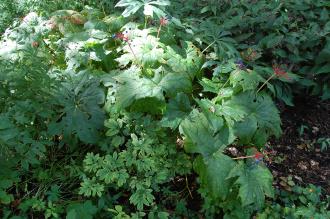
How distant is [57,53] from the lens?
3148 mm

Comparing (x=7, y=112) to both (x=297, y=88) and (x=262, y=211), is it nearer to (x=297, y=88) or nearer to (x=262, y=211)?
(x=262, y=211)

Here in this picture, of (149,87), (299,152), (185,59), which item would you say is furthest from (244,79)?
(299,152)

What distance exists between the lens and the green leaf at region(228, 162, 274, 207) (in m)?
2.21

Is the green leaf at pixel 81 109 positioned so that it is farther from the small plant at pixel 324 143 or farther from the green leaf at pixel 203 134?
the small plant at pixel 324 143

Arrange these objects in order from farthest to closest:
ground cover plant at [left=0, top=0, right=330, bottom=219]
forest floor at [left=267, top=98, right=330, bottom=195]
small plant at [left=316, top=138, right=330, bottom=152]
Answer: small plant at [left=316, top=138, right=330, bottom=152], forest floor at [left=267, top=98, right=330, bottom=195], ground cover plant at [left=0, top=0, right=330, bottom=219]

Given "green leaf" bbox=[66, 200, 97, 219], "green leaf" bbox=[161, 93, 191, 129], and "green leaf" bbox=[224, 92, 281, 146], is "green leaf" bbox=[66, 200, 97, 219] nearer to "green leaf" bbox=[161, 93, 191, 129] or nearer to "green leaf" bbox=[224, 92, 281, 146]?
"green leaf" bbox=[161, 93, 191, 129]

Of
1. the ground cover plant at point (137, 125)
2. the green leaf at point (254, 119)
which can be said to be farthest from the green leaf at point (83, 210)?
the green leaf at point (254, 119)

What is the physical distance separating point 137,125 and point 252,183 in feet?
2.73

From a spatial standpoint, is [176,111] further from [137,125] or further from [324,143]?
[324,143]

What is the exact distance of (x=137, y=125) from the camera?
249 centimetres

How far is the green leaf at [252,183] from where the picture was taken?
87.2 inches

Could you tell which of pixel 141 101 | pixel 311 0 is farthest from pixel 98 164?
pixel 311 0

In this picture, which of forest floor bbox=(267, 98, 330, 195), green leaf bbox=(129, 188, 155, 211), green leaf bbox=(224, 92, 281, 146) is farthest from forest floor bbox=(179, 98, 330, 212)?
green leaf bbox=(129, 188, 155, 211)

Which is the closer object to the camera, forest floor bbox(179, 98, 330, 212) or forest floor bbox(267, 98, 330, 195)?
forest floor bbox(179, 98, 330, 212)
